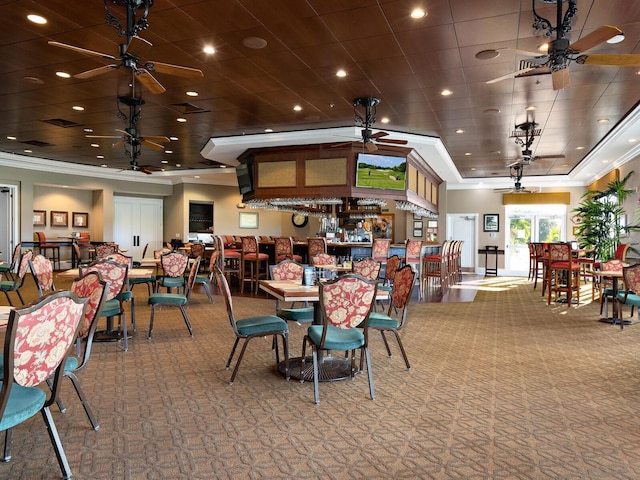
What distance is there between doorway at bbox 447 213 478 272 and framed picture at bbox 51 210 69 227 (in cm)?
1327

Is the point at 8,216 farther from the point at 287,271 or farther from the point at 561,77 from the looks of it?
→ the point at 561,77

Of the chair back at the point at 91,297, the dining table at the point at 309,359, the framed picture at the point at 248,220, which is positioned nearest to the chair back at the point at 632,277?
the dining table at the point at 309,359

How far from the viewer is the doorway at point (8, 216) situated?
1288 centimetres

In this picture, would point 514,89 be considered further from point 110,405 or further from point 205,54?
point 110,405

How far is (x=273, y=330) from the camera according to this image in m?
3.80

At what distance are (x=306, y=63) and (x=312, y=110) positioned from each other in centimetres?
202

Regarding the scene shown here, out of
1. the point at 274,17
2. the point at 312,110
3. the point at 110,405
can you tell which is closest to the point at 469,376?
the point at 110,405

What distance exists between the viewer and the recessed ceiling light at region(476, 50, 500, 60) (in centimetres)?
505

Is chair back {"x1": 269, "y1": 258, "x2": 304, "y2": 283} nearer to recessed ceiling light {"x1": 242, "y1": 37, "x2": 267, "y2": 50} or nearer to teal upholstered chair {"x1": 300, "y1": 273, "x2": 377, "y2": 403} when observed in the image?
teal upholstered chair {"x1": 300, "y1": 273, "x2": 377, "y2": 403}

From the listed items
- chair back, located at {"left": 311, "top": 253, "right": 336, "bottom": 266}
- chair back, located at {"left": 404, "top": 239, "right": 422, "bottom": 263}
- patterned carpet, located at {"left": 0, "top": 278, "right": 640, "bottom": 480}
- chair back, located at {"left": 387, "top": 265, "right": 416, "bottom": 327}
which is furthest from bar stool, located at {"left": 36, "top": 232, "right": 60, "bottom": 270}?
chair back, located at {"left": 387, "top": 265, "right": 416, "bottom": 327}

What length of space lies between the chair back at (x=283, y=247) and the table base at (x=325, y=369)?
17.6 ft

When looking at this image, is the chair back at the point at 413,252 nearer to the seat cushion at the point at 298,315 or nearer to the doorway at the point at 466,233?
the seat cushion at the point at 298,315

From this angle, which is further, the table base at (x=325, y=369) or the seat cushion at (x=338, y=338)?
the table base at (x=325, y=369)

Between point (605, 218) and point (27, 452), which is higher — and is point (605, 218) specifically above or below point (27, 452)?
above
